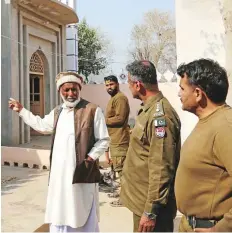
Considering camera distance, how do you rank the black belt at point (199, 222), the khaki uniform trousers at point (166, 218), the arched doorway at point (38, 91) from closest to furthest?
the black belt at point (199, 222)
the khaki uniform trousers at point (166, 218)
the arched doorway at point (38, 91)

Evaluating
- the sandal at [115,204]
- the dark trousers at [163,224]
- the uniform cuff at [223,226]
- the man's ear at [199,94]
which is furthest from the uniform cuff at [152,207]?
the sandal at [115,204]

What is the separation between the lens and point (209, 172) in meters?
1.60

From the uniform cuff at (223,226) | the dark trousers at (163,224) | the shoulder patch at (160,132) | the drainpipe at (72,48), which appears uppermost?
the drainpipe at (72,48)

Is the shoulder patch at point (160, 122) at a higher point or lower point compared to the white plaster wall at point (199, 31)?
lower

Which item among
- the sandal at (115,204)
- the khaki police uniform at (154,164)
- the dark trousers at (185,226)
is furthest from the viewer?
the sandal at (115,204)

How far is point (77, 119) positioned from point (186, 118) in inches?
85.5

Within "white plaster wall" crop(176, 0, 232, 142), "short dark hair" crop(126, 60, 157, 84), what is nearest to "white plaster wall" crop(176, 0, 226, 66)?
"white plaster wall" crop(176, 0, 232, 142)

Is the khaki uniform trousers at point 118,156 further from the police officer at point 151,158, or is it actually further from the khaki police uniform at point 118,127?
the police officer at point 151,158

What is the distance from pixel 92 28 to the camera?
27.7m

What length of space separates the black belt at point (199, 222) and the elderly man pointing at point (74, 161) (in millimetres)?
1449

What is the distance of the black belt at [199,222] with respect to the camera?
1.63 meters

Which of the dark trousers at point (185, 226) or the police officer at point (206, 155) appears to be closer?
the police officer at point (206, 155)

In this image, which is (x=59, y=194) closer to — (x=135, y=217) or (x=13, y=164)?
(x=135, y=217)

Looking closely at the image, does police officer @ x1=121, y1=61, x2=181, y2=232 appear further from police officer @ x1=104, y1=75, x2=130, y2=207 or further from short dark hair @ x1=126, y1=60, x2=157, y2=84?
police officer @ x1=104, y1=75, x2=130, y2=207
